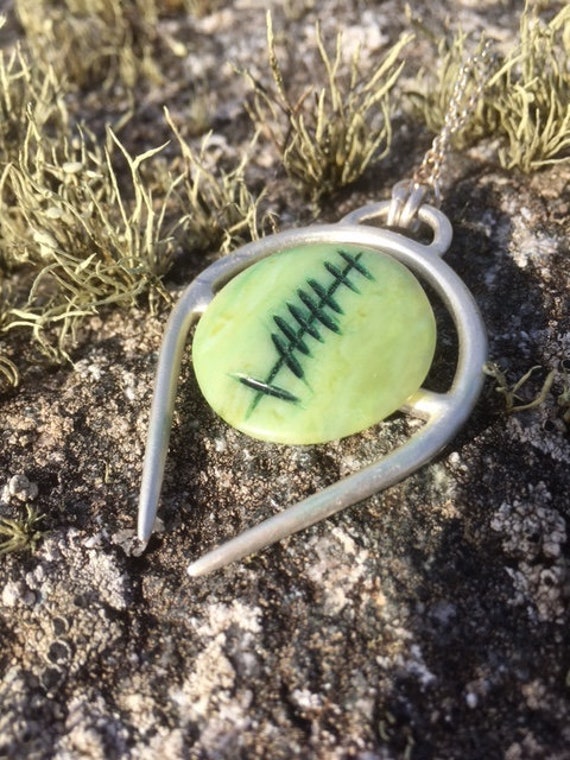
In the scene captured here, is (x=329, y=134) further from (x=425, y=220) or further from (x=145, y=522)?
(x=145, y=522)

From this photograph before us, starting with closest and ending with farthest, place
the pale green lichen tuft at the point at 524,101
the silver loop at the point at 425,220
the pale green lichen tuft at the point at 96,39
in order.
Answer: the silver loop at the point at 425,220
the pale green lichen tuft at the point at 524,101
the pale green lichen tuft at the point at 96,39

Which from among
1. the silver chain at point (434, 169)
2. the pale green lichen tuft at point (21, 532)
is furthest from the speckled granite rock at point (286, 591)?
the silver chain at point (434, 169)

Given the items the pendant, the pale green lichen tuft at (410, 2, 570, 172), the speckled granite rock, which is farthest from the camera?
the pale green lichen tuft at (410, 2, 570, 172)

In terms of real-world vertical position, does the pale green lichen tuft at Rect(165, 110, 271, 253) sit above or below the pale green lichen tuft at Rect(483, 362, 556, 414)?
above

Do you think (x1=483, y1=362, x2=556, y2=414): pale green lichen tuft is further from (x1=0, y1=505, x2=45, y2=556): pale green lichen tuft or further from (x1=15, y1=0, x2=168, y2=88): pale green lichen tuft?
(x1=15, y1=0, x2=168, y2=88): pale green lichen tuft

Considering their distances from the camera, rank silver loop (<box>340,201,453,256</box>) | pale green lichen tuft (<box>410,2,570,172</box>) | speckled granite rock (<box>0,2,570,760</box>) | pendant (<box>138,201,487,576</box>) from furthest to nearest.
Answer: pale green lichen tuft (<box>410,2,570,172</box>) < silver loop (<box>340,201,453,256</box>) < pendant (<box>138,201,487,576</box>) < speckled granite rock (<box>0,2,570,760</box>)

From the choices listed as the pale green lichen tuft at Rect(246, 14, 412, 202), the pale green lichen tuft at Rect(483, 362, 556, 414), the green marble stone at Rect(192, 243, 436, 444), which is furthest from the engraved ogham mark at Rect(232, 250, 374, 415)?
the pale green lichen tuft at Rect(246, 14, 412, 202)

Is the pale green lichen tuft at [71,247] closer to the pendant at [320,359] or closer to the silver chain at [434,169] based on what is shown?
the pendant at [320,359]

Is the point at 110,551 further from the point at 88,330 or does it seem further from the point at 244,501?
the point at 88,330
